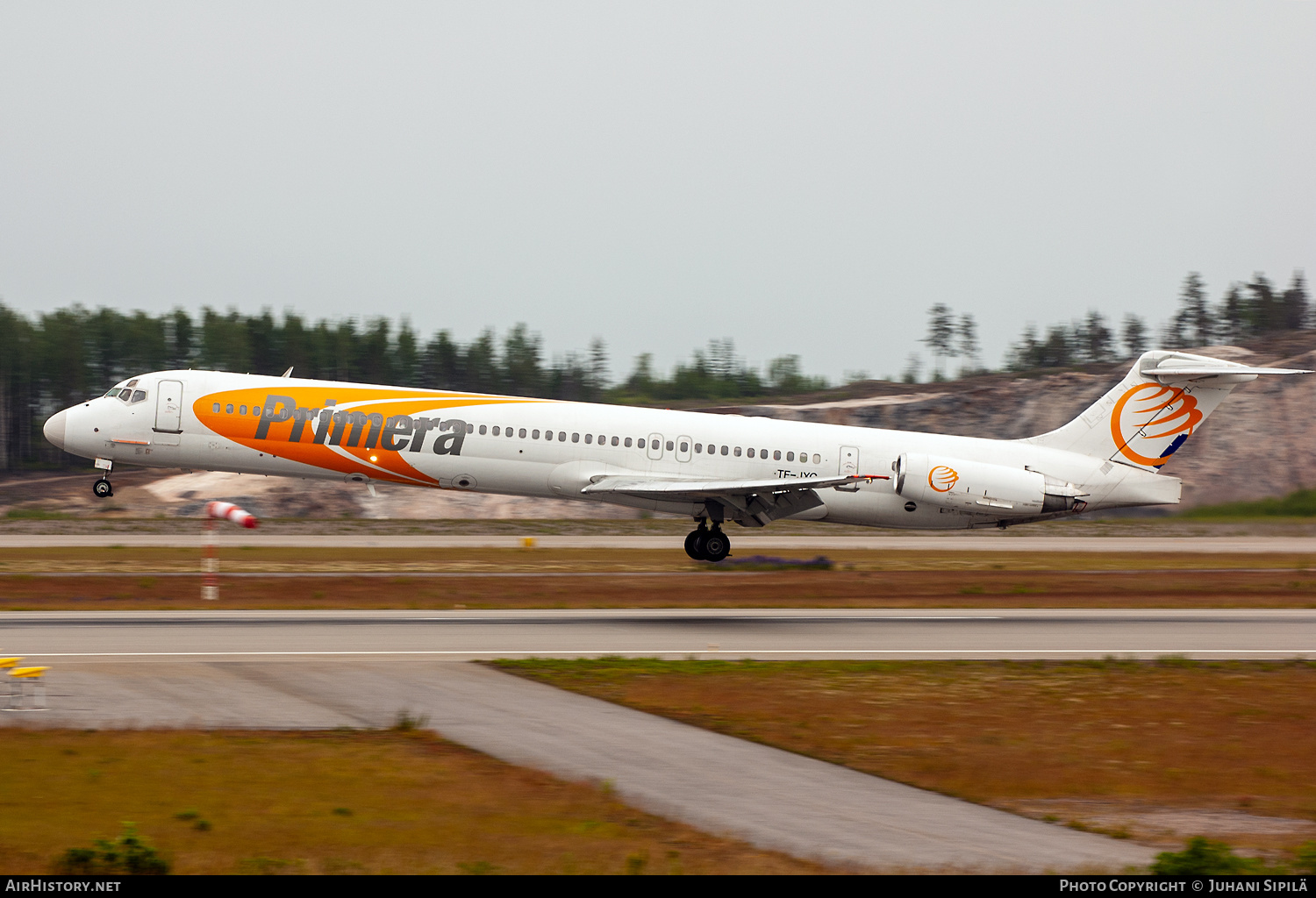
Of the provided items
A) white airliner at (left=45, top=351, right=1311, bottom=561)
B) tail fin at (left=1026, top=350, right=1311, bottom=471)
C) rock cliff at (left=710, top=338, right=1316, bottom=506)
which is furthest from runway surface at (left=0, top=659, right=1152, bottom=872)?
rock cliff at (left=710, top=338, right=1316, bottom=506)

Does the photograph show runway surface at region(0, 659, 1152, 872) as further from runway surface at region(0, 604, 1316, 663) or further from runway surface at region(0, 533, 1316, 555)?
runway surface at region(0, 533, 1316, 555)

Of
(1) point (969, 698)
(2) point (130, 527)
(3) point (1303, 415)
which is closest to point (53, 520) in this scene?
(2) point (130, 527)

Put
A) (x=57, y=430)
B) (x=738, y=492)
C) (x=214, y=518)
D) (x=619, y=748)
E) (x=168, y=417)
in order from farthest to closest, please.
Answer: (x=57, y=430) < (x=738, y=492) < (x=168, y=417) < (x=214, y=518) < (x=619, y=748)

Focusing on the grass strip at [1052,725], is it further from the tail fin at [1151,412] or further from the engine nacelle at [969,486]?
the tail fin at [1151,412]

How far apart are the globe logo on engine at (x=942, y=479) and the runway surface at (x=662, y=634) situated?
255 inches

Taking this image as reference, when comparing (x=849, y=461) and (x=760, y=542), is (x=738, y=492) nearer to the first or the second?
(x=849, y=461)

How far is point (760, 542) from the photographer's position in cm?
4119

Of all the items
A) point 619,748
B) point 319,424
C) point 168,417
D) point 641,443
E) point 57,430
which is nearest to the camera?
point 619,748

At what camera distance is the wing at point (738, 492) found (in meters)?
29.9

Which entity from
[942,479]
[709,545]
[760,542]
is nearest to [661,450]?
[709,545]

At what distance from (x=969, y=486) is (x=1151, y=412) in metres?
5.60

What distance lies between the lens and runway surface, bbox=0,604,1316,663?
1916 cm

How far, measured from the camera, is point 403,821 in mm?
10172

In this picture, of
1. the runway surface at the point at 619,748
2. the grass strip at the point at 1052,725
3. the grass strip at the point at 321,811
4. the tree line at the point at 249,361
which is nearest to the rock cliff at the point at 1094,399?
the tree line at the point at 249,361
